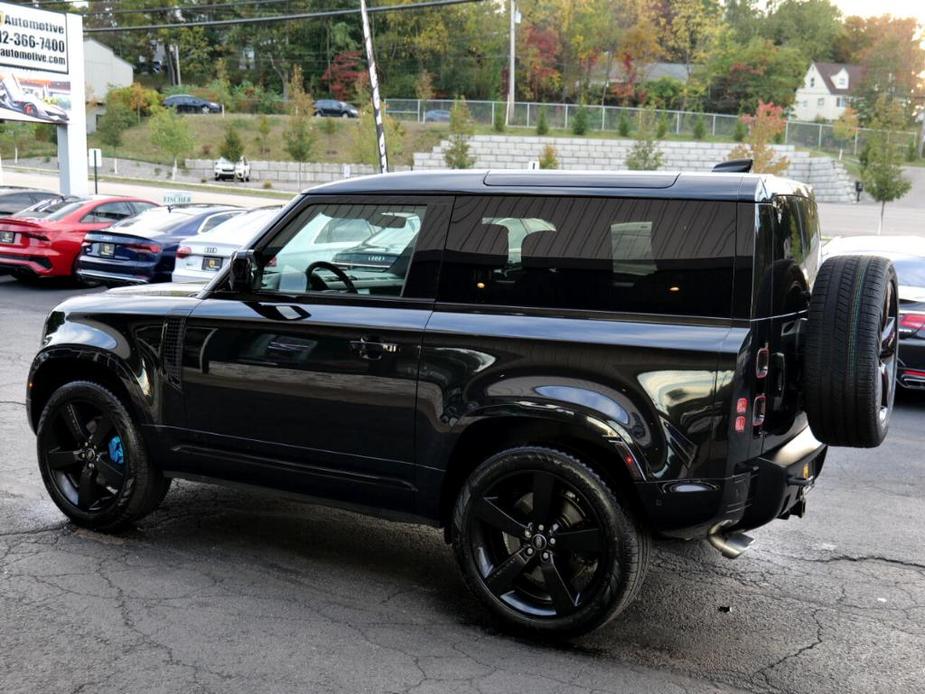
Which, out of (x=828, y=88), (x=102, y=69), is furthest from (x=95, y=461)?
(x=828, y=88)

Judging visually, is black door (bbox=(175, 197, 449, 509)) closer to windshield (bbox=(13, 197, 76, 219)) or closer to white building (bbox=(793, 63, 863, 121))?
windshield (bbox=(13, 197, 76, 219))

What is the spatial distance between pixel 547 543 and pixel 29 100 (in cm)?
2616

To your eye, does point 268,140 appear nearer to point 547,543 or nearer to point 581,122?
point 581,122

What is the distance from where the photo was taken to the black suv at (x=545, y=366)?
3730 mm

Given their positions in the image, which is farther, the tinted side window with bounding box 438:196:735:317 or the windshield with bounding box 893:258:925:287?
the windshield with bounding box 893:258:925:287

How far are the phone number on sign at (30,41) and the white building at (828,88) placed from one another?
89757mm

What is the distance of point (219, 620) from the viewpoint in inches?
165

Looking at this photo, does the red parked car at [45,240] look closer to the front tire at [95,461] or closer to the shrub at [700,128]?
the front tire at [95,461]

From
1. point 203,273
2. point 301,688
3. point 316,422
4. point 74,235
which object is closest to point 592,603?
point 301,688

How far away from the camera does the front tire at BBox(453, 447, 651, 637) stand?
12.7 feet

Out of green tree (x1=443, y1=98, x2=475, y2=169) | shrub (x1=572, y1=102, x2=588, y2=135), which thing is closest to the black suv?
green tree (x1=443, y1=98, x2=475, y2=169)

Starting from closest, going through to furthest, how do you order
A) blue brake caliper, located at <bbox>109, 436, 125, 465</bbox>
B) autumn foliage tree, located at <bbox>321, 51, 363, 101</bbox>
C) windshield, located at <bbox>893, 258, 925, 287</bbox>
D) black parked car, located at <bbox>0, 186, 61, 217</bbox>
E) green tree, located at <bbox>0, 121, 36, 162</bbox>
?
blue brake caliper, located at <bbox>109, 436, 125, 465</bbox> < windshield, located at <bbox>893, 258, 925, 287</bbox> < black parked car, located at <bbox>0, 186, 61, 217</bbox> < green tree, located at <bbox>0, 121, 36, 162</bbox> < autumn foliage tree, located at <bbox>321, 51, 363, 101</bbox>

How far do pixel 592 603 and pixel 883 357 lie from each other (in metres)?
1.78

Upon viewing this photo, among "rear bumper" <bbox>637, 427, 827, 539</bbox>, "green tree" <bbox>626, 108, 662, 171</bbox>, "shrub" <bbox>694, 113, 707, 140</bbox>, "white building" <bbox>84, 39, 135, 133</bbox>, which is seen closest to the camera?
"rear bumper" <bbox>637, 427, 827, 539</bbox>
